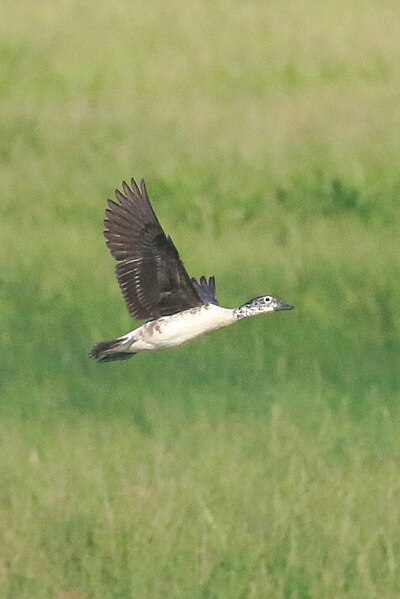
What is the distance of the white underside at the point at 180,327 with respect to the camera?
8.69 meters

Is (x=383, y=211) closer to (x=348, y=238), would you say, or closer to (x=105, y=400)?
(x=348, y=238)

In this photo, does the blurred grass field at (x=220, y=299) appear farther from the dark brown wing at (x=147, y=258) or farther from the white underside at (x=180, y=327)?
the dark brown wing at (x=147, y=258)

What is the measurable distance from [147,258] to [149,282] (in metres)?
0.10

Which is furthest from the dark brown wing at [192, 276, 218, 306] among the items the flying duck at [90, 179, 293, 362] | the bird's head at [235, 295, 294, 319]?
the flying duck at [90, 179, 293, 362]

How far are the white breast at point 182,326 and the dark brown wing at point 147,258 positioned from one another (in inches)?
2.9

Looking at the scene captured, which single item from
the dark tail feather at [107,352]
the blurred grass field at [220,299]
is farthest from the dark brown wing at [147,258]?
the blurred grass field at [220,299]

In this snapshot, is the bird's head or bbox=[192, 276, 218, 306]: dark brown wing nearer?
the bird's head

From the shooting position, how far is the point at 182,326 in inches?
343

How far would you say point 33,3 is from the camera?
66.2ft

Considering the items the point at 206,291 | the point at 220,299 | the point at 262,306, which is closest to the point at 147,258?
the point at 262,306

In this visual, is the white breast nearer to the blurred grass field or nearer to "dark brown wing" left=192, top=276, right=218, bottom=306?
the blurred grass field

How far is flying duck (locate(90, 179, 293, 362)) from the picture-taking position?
8781mm

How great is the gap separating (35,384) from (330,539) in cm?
275

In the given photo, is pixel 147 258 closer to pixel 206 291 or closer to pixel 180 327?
pixel 180 327
